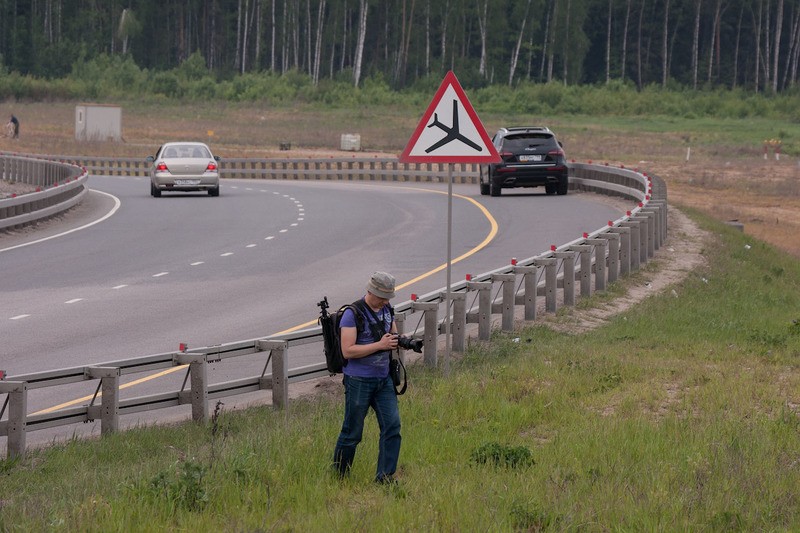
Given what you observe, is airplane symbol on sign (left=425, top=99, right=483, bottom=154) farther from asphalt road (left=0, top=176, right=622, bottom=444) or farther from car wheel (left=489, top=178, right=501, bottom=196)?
car wheel (left=489, top=178, right=501, bottom=196)

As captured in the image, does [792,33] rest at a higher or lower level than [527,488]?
higher

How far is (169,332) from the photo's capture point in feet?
51.4

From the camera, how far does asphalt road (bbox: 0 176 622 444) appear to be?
1566cm

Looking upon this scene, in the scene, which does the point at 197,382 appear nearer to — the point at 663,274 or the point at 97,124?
the point at 663,274

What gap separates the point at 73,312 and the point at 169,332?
7.45 feet

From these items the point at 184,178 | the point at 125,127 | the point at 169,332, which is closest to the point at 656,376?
the point at 169,332

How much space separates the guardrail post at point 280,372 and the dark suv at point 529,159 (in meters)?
24.6

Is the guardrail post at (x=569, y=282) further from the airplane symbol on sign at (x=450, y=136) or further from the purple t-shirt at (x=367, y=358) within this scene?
the purple t-shirt at (x=367, y=358)

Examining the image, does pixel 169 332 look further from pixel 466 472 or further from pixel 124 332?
pixel 466 472

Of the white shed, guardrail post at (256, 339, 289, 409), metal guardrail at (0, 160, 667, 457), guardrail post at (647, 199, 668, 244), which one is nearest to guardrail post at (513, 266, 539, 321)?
metal guardrail at (0, 160, 667, 457)

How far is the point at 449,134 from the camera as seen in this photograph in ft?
37.7

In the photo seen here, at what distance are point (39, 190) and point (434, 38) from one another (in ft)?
352

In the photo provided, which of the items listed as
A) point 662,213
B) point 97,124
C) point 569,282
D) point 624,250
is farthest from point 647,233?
point 97,124

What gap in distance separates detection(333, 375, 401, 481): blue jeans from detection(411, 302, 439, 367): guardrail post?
16.0 ft
